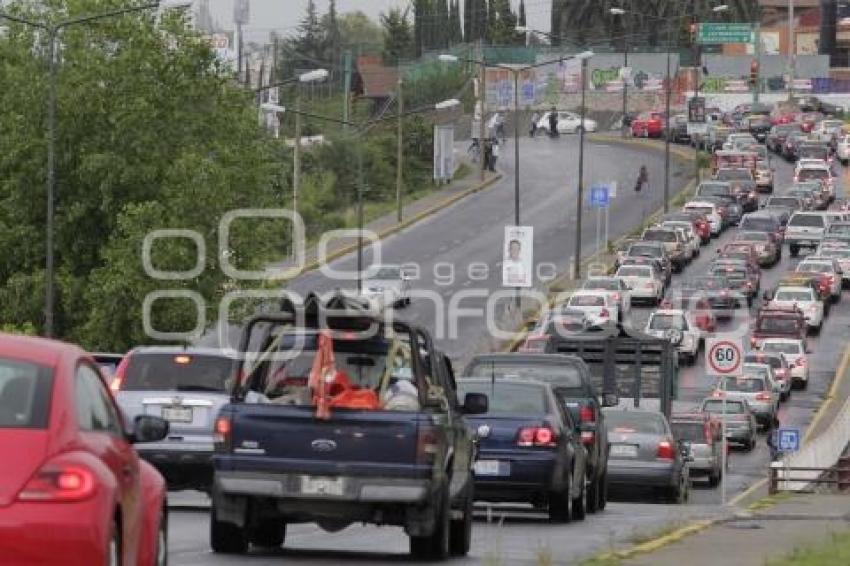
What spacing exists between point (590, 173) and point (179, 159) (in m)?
64.2

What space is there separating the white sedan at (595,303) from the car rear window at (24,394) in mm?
59118

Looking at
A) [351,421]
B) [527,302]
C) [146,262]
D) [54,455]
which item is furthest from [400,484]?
[527,302]

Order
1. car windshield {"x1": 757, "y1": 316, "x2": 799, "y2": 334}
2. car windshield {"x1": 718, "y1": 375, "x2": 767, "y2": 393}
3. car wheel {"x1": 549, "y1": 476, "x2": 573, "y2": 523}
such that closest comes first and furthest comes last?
car wheel {"x1": 549, "y1": 476, "x2": 573, "y2": 523}
car windshield {"x1": 718, "y1": 375, "x2": 767, "y2": 393}
car windshield {"x1": 757, "y1": 316, "x2": 799, "y2": 334}

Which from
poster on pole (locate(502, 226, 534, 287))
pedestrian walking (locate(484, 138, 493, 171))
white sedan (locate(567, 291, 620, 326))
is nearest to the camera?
white sedan (locate(567, 291, 620, 326))

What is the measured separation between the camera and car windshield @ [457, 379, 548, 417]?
23.7 metres

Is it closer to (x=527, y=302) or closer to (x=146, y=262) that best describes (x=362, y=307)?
(x=146, y=262)

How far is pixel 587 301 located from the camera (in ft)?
241

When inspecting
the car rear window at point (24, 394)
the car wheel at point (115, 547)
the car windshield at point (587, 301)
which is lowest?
the car windshield at point (587, 301)

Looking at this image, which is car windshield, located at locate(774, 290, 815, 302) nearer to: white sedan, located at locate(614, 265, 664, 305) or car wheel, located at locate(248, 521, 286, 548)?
white sedan, located at locate(614, 265, 664, 305)

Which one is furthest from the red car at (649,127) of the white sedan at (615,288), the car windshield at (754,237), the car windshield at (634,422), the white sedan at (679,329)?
the car windshield at (634,422)

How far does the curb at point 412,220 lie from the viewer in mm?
89875

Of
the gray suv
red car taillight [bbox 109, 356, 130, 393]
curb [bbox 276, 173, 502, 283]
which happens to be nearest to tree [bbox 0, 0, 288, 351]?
curb [bbox 276, 173, 502, 283]

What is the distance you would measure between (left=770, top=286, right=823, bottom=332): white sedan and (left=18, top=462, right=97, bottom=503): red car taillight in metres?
64.7

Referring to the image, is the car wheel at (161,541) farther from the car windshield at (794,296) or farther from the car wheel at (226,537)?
the car windshield at (794,296)
